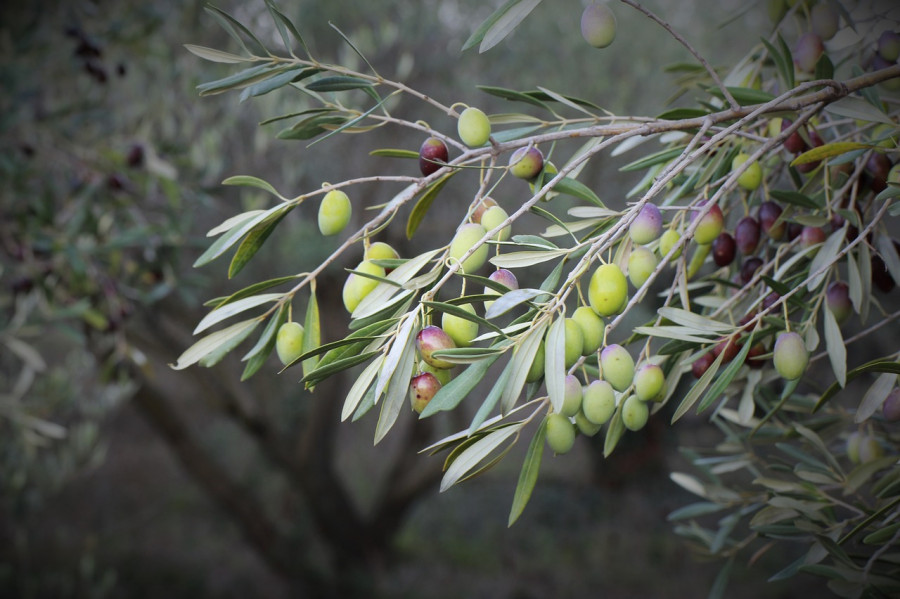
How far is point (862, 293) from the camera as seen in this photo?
0.86 metres

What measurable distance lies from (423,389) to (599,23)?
1.51 ft

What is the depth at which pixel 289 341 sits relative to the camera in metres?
0.73

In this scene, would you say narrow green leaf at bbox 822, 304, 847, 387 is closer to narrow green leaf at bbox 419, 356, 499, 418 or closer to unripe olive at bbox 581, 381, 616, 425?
unripe olive at bbox 581, 381, 616, 425

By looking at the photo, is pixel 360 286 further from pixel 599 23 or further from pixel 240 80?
pixel 599 23

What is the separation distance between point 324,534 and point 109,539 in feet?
8.08

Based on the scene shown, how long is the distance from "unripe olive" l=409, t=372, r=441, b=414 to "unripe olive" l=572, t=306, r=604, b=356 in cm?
15

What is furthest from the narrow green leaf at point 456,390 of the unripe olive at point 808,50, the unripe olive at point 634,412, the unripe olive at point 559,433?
the unripe olive at point 808,50

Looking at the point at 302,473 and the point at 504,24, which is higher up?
the point at 504,24

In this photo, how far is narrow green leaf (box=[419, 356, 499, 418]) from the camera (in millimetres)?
584

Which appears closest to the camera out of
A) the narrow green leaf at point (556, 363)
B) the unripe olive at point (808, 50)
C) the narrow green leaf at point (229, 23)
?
the narrow green leaf at point (556, 363)

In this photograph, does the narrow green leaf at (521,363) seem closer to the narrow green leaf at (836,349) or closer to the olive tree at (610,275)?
the olive tree at (610,275)

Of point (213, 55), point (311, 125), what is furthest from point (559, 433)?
point (213, 55)

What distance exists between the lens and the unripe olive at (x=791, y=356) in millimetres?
693

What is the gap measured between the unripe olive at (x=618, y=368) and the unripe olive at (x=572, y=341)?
0.22 ft
